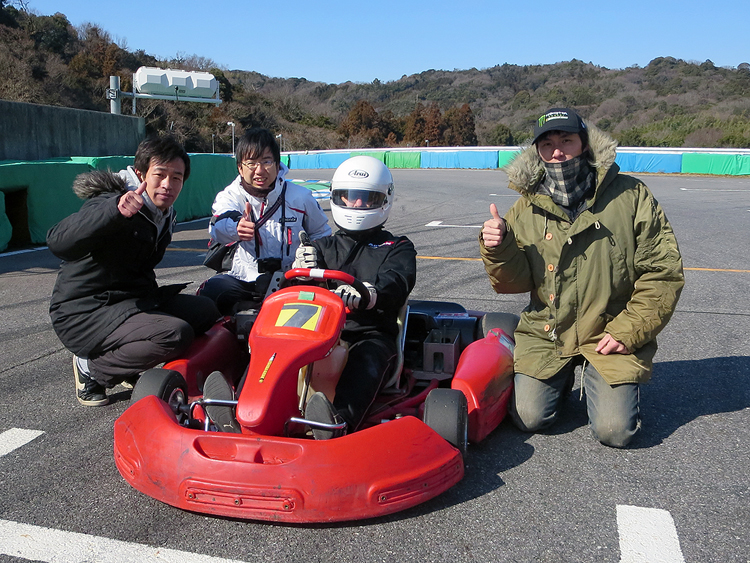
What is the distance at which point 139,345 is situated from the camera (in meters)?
3.40

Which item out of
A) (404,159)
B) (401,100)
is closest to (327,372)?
(404,159)

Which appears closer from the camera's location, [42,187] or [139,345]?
[139,345]

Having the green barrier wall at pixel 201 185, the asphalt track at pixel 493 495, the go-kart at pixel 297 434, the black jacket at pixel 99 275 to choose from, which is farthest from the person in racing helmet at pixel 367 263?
the green barrier wall at pixel 201 185

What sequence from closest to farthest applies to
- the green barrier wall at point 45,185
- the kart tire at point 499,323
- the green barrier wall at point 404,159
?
1. the kart tire at point 499,323
2. the green barrier wall at point 45,185
3. the green barrier wall at point 404,159

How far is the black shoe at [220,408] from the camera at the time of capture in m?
2.76

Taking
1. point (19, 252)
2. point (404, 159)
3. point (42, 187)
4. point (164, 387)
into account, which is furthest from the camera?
point (404, 159)

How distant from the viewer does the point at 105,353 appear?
349 centimetres

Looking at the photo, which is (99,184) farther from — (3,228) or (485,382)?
(3,228)

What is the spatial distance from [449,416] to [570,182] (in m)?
1.31

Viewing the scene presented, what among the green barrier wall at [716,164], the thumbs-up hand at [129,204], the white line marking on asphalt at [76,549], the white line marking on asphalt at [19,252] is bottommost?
the white line marking on asphalt at [76,549]

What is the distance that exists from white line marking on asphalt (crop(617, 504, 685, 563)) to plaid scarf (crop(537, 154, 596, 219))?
143 cm

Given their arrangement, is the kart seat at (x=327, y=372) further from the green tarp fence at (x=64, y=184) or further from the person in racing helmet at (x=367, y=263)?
the green tarp fence at (x=64, y=184)

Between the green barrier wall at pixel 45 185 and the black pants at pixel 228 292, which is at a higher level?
the green barrier wall at pixel 45 185

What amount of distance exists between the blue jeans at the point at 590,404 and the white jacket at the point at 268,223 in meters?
1.80
